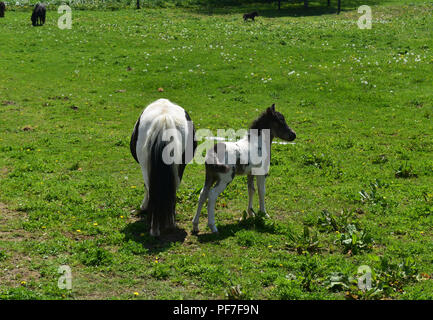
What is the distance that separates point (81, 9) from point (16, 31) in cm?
1150

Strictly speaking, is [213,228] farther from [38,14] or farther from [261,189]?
[38,14]

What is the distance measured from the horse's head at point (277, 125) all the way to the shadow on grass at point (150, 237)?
116 inches

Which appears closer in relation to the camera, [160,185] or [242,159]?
[160,185]

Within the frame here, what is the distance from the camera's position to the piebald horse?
30.8 ft

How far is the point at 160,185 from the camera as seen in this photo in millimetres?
9352

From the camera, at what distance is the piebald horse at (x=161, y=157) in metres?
9.38

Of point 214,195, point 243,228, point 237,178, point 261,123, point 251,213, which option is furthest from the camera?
point 237,178

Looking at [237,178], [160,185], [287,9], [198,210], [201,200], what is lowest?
[237,178]

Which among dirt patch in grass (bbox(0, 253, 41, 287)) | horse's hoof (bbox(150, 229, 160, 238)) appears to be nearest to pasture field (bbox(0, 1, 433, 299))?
dirt patch in grass (bbox(0, 253, 41, 287))

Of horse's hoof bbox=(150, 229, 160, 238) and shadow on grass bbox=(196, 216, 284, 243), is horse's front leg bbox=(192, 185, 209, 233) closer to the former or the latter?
shadow on grass bbox=(196, 216, 284, 243)

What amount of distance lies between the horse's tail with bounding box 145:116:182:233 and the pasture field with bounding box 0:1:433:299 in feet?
1.63

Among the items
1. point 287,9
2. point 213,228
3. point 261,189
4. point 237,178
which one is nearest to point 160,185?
point 213,228

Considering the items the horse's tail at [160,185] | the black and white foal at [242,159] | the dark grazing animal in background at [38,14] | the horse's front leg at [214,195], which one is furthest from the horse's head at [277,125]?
the dark grazing animal in background at [38,14]
